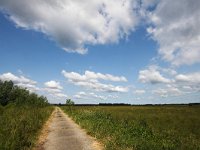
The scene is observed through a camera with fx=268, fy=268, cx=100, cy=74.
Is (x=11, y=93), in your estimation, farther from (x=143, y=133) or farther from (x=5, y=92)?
(x=143, y=133)

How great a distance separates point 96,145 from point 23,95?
61.4m

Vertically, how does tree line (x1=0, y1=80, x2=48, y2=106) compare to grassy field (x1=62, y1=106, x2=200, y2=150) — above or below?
above

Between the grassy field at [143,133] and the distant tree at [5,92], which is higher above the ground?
the distant tree at [5,92]

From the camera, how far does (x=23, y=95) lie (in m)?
72.4

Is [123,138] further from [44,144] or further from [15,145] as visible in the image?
[15,145]

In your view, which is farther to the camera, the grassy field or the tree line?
the tree line

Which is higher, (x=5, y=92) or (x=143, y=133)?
(x=5, y=92)

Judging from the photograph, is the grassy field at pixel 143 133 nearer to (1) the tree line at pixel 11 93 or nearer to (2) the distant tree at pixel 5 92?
(1) the tree line at pixel 11 93

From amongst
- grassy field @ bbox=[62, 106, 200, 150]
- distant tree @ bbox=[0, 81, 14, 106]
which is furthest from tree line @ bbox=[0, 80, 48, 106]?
grassy field @ bbox=[62, 106, 200, 150]

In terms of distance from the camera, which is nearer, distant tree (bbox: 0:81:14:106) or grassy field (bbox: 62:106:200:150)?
grassy field (bbox: 62:106:200:150)

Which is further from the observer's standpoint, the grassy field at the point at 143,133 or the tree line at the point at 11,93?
the tree line at the point at 11,93

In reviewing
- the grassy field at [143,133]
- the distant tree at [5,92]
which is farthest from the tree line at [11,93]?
the grassy field at [143,133]

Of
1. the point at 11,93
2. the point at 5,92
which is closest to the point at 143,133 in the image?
the point at 11,93

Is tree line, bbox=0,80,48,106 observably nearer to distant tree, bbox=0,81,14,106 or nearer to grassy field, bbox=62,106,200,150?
distant tree, bbox=0,81,14,106
